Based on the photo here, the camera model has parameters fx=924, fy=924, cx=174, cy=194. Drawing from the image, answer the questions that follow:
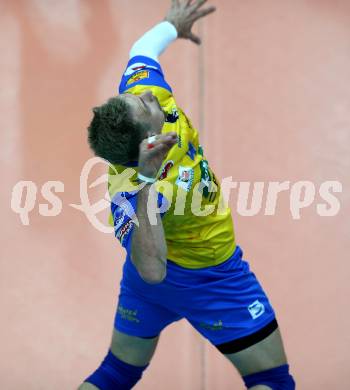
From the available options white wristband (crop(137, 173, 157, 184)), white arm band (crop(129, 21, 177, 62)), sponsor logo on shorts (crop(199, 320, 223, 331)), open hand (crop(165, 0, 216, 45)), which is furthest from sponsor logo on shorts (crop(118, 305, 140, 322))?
open hand (crop(165, 0, 216, 45))

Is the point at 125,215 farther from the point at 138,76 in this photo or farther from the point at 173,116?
the point at 138,76

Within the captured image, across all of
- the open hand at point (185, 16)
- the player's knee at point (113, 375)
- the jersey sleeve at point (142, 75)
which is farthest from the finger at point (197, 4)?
the player's knee at point (113, 375)

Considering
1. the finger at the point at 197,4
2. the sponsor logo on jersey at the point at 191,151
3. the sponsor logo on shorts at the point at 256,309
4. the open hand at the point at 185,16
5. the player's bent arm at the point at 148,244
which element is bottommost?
the sponsor logo on shorts at the point at 256,309

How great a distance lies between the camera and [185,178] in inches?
96.5

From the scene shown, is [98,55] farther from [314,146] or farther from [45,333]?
[45,333]

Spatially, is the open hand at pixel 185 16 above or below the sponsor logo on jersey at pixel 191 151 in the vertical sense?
above

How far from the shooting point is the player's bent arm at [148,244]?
2.21 metres

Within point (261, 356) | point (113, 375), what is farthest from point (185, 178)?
point (113, 375)

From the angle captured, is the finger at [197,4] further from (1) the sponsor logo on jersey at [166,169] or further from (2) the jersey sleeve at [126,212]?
(2) the jersey sleeve at [126,212]

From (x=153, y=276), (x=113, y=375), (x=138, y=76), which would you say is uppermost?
(x=138, y=76)

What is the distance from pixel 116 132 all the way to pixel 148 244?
0.29 meters

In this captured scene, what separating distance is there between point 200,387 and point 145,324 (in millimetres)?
681

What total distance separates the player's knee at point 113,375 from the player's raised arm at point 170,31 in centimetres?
90

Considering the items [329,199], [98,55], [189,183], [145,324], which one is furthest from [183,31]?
[98,55]
